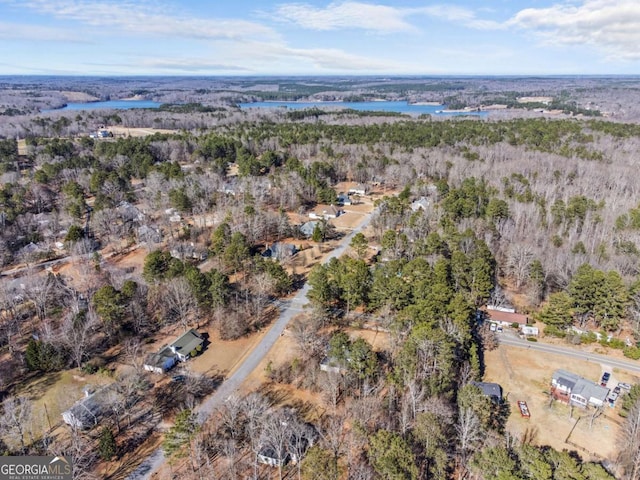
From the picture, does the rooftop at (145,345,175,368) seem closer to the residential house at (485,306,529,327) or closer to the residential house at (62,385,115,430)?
the residential house at (62,385,115,430)

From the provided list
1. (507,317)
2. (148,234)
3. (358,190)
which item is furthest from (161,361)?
(358,190)

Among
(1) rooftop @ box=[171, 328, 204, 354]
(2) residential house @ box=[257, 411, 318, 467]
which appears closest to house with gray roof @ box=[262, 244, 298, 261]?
(1) rooftop @ box=[171, 328, 204, 354]

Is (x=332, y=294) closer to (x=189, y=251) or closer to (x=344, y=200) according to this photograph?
(x=189, y=251)

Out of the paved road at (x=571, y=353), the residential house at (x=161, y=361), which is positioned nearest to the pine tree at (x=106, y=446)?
the residential house at (x=161, y=361)

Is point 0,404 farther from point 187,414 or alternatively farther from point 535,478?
point 535,478

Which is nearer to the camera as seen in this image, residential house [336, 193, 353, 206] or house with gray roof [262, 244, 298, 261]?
house with gray roof [262, 244, 298, 261]
